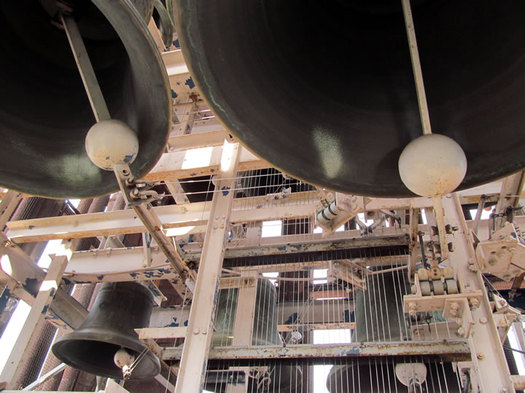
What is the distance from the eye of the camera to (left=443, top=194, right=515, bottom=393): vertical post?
7.16 ft

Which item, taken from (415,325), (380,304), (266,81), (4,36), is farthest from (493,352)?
(4,36)

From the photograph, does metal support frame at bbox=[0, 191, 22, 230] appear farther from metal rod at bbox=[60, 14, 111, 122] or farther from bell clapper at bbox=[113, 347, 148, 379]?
metal rod at bbox=[60, 14, 111, 122]

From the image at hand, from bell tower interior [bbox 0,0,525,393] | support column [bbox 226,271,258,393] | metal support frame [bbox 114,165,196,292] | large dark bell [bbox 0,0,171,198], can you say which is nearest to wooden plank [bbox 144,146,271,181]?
bell tower interior [bbox 0,0,525,393]

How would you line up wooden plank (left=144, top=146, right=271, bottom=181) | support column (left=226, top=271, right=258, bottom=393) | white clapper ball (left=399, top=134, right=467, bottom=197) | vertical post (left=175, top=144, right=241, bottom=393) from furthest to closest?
support column (left=226, top=271, right=258, bottom=393), wooden plank (left=144, top=146, right=271, bottom=181), vertical post (left=175, top=144, right=241, bottom=393), white clapper ball (left=399, top=134, right=467, bottom=197)

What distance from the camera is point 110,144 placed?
1086 millimetres

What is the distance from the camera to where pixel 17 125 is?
1.47 meters

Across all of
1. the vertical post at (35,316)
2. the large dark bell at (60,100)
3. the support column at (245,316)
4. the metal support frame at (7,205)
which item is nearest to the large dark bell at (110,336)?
the vertical post at (35,316)

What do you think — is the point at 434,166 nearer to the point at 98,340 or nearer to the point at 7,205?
the point at 98,340

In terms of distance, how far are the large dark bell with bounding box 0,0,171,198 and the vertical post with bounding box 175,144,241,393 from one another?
4.19 feet

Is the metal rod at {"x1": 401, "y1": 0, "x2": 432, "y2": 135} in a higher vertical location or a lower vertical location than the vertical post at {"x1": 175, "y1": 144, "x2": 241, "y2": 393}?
lower

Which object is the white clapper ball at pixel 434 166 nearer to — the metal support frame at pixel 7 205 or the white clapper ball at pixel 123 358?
the white clapper ball at pixel 123 358

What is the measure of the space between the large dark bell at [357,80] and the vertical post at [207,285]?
150cm

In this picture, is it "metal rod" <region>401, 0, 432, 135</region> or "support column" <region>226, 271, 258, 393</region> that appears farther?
"support column" <region>226, 271, 258, 393</region>

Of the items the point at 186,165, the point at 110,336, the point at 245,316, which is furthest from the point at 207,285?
the point at 245,316
